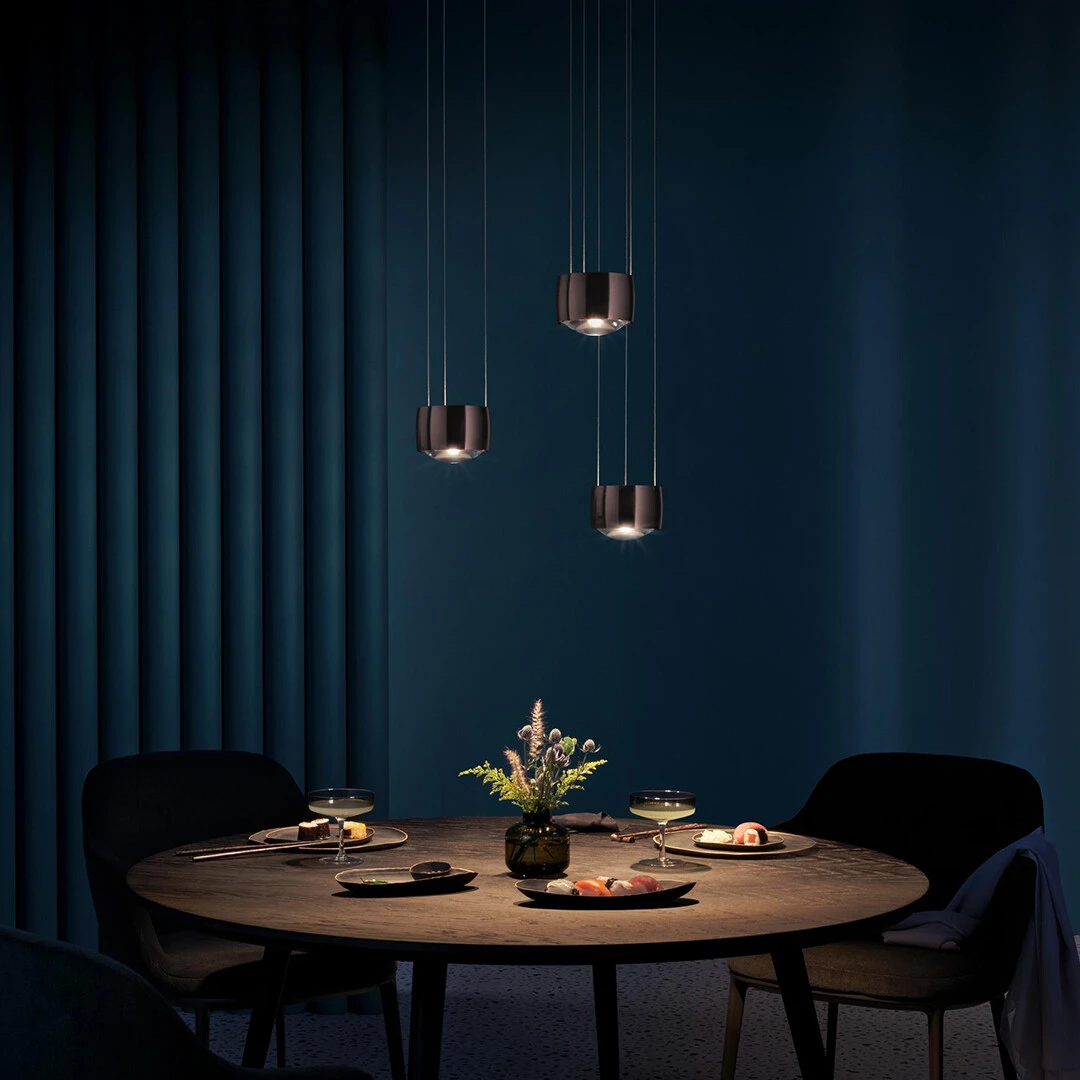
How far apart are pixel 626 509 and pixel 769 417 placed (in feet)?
7.10

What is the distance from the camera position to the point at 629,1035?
385 centimetres

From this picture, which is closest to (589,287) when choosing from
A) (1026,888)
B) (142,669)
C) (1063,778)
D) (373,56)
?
(1026,888)

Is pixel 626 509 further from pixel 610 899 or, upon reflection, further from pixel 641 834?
pixel 610 899

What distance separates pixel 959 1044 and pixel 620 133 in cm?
329

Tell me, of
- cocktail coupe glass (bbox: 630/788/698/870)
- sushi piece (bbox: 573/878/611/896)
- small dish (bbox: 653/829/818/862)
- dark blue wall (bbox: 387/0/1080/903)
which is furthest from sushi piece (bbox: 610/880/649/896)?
dark blue wall (bbox: 387/0/1080/903)

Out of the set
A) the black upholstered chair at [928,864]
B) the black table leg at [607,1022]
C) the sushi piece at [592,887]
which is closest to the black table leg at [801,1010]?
the black upholstered chair at [928,864]

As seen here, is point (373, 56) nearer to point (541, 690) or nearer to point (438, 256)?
point (438, 256)

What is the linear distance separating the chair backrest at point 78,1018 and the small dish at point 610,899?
897 mm

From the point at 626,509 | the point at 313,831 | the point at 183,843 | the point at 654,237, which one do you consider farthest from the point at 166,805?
the point at 654,237

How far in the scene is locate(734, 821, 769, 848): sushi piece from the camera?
2818 millimetres

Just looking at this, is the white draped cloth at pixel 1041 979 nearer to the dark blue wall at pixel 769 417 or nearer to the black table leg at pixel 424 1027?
the black table leg at pixel 424 1027

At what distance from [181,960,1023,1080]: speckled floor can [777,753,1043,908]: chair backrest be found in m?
0.57

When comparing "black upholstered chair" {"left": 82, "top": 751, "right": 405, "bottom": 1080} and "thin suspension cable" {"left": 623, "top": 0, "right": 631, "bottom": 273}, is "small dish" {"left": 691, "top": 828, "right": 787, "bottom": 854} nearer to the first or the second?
"black upholstered chair" {"left": 82, "top": 751, "right": 405, "bottom": 1080}

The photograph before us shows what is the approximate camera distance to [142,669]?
4.23m
